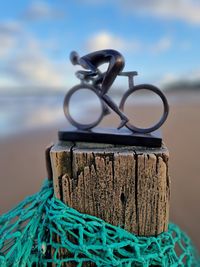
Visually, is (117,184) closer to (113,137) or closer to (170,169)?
(113,137)

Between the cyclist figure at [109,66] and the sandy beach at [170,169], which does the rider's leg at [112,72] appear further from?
the sandy beach at [170,169]

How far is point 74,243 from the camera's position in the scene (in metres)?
1.56

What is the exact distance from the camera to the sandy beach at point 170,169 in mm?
4359

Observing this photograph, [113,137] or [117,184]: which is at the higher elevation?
[113,137]

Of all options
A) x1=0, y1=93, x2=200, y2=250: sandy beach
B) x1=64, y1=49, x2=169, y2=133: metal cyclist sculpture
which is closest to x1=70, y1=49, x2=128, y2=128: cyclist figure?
x1=64, y1=49, x2=169, y2=133: metal cyclist sculpture

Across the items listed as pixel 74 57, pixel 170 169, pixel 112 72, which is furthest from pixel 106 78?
pixel 170 169

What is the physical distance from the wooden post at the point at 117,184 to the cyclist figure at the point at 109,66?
10.9 inches

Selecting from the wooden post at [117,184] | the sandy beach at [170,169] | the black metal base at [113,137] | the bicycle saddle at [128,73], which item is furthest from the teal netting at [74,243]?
the sandy beach at [170,169]

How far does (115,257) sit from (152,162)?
0.38 metres

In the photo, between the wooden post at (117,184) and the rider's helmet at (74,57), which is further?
the rider's helmet at (74,57)

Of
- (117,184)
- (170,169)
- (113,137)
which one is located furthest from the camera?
(170,169)

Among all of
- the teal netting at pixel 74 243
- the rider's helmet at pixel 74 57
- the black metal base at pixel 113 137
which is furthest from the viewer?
the rider's helmet at pixel 74 57

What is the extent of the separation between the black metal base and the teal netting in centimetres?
26

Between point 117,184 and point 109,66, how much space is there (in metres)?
0.49
